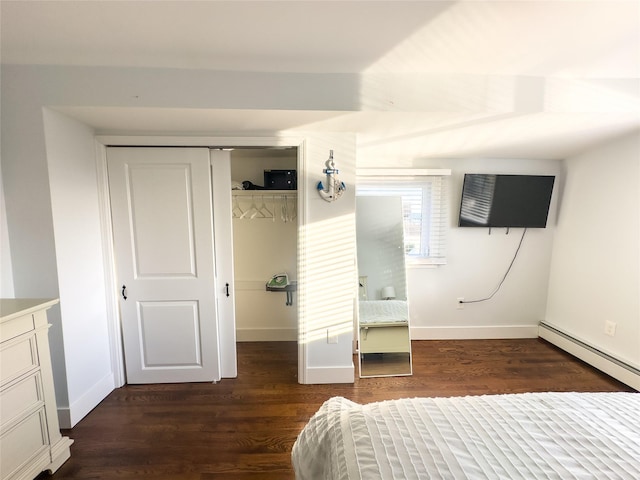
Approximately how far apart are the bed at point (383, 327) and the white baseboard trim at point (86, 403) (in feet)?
6.75

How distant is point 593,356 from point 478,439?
2.46 metres

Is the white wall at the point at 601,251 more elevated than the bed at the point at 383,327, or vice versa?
the white wall at the point at 601,251

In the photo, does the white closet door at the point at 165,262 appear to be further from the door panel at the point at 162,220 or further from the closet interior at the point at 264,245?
the closet interior at the point at 264,245

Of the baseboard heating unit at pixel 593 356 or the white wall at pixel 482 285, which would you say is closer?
the baseboard heating unit at pixel 593 356

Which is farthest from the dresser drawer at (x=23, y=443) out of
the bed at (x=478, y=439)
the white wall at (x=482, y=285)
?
the white wall at (x=482, y=285)

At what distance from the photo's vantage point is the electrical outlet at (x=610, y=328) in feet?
7.25

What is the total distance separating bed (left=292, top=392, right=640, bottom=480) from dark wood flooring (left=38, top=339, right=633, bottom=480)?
2.27 feet

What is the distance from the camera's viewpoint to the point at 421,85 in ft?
5.26

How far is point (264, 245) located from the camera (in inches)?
109

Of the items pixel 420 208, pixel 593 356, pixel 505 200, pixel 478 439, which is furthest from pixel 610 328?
pixel 478 439

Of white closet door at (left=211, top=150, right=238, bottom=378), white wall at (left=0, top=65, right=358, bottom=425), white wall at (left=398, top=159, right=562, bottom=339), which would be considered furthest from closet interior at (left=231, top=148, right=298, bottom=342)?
white wall at (left=398, top=159, right=562, bottom=339)

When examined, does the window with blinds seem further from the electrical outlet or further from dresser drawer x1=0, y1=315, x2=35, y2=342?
dresser drawer x1=0, y1=315, x2=35, y2=342

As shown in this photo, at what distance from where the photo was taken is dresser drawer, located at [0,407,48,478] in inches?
46.2

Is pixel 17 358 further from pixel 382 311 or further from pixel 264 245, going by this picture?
pixel 382 311
